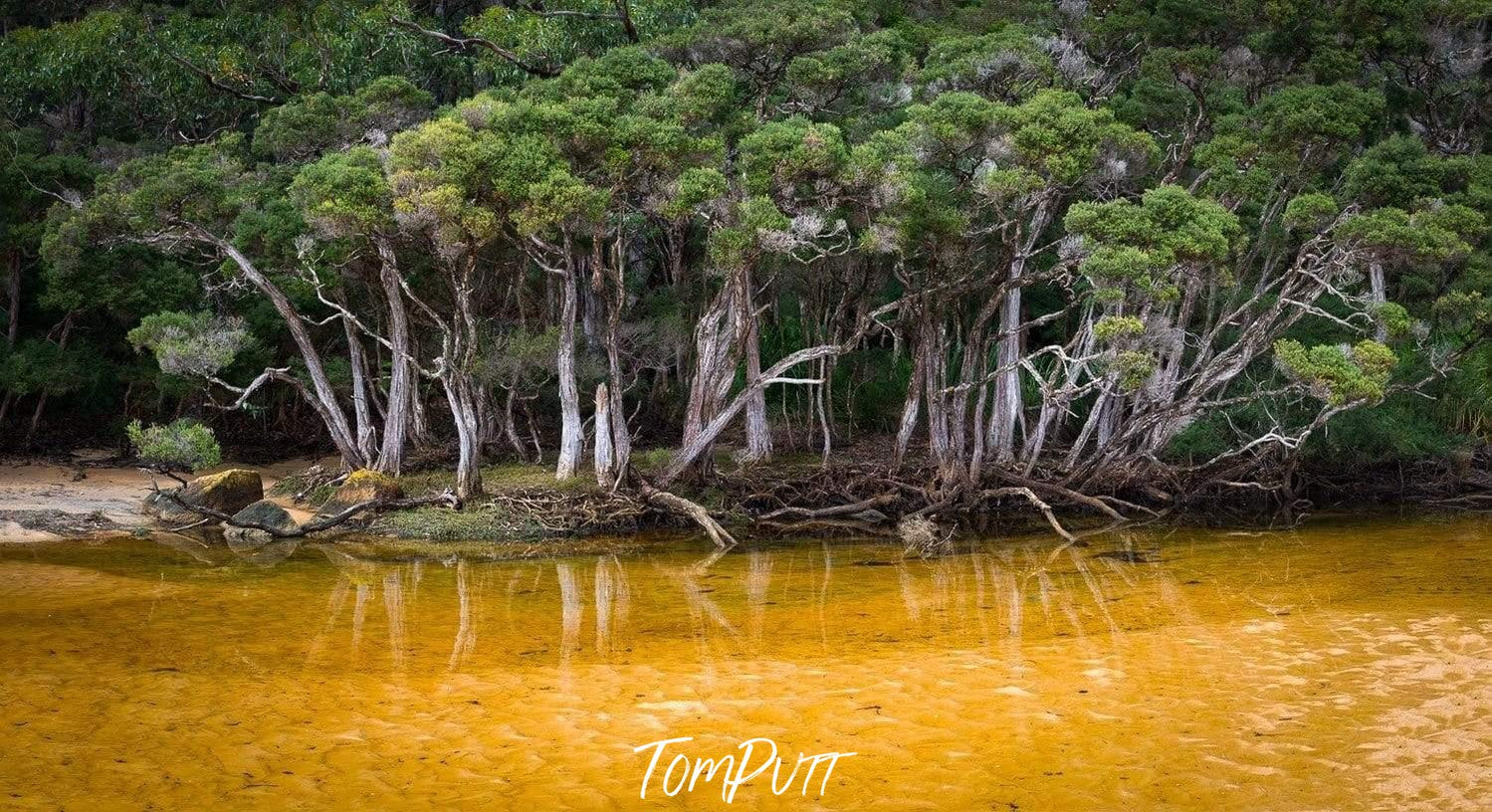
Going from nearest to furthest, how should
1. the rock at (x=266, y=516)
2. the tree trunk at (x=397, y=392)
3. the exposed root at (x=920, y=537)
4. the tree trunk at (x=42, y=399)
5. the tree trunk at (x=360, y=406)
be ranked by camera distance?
the exposed root at (x=920, y=537)
the rock at (x=266, y=516)
the tree trunk at (x=397, y=392)
the tree trunk at (x=360, y=406)
the tree trunk at (x=42, y=399)

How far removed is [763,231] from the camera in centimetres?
1616

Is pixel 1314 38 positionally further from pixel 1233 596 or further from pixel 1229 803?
pixel 1229 803

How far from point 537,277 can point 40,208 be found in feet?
27.2

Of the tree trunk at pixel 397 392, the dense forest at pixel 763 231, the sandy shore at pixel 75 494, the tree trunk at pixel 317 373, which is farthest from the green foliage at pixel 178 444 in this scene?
the tree trunk at pixel 397 392

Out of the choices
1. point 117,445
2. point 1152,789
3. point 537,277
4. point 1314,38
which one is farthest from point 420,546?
point 1314,38

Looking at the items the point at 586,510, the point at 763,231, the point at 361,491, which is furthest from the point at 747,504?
the point at 361,491

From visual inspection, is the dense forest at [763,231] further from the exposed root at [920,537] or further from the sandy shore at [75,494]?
the exposed root at [920,537]

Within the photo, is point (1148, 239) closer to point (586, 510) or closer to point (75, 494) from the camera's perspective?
point (586, 510)

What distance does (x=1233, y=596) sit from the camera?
516 inches

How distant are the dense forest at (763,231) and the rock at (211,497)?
5.22ft

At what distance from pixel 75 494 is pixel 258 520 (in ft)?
12.2

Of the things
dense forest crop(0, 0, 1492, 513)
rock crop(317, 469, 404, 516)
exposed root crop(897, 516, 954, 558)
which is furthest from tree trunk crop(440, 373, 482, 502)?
exposed root crop(897, 516, 954, 558)

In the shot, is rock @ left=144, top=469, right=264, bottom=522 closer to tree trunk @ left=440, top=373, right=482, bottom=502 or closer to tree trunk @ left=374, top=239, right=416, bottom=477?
tree trunk @ left=374, top=239, right=416, bottom=477

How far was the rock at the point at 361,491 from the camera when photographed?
18.2 metres
